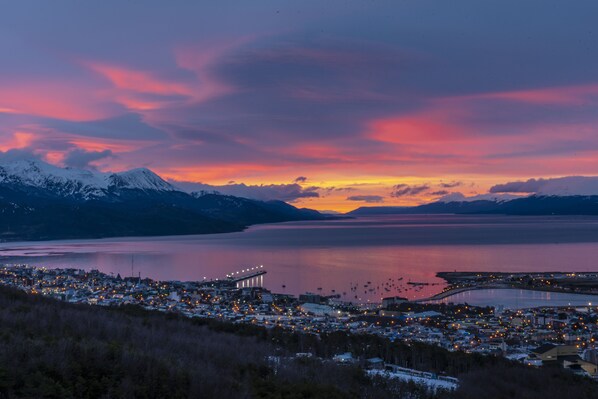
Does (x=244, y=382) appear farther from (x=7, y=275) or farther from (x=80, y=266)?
(x=80, y=266)

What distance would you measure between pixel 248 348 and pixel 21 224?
97930 millimetres

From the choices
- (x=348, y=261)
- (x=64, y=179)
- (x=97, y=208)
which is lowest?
(x=348, y=261)

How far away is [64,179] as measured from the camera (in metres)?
170

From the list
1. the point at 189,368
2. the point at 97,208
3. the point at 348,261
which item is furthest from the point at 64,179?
the point at 189,368

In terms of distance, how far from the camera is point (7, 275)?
32969mm

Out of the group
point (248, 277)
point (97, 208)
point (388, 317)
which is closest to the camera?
point (388, 317)

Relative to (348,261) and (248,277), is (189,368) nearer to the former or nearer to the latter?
(248,277)

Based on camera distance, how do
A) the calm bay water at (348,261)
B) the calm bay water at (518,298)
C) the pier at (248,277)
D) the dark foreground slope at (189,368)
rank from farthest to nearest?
1. the pier at (248,277)
2. the calm bay water at (348,261)
3. the calm bay water at (518,298)
4. the dark foreground slope at (189,368)

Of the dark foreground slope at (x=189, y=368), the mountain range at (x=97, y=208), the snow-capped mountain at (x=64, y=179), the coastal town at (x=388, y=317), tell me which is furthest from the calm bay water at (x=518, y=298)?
the snow-capped mountain at (x=64, y=179)

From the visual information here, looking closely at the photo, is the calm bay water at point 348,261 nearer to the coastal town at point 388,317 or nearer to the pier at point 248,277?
the pier at point 248,277

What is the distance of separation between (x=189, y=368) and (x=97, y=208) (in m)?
115

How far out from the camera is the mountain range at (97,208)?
97.2 m

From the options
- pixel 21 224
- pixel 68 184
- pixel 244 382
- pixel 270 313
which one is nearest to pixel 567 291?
pixel 270 313

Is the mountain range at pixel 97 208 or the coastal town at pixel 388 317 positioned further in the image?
the mountain range at pixel 97 208
